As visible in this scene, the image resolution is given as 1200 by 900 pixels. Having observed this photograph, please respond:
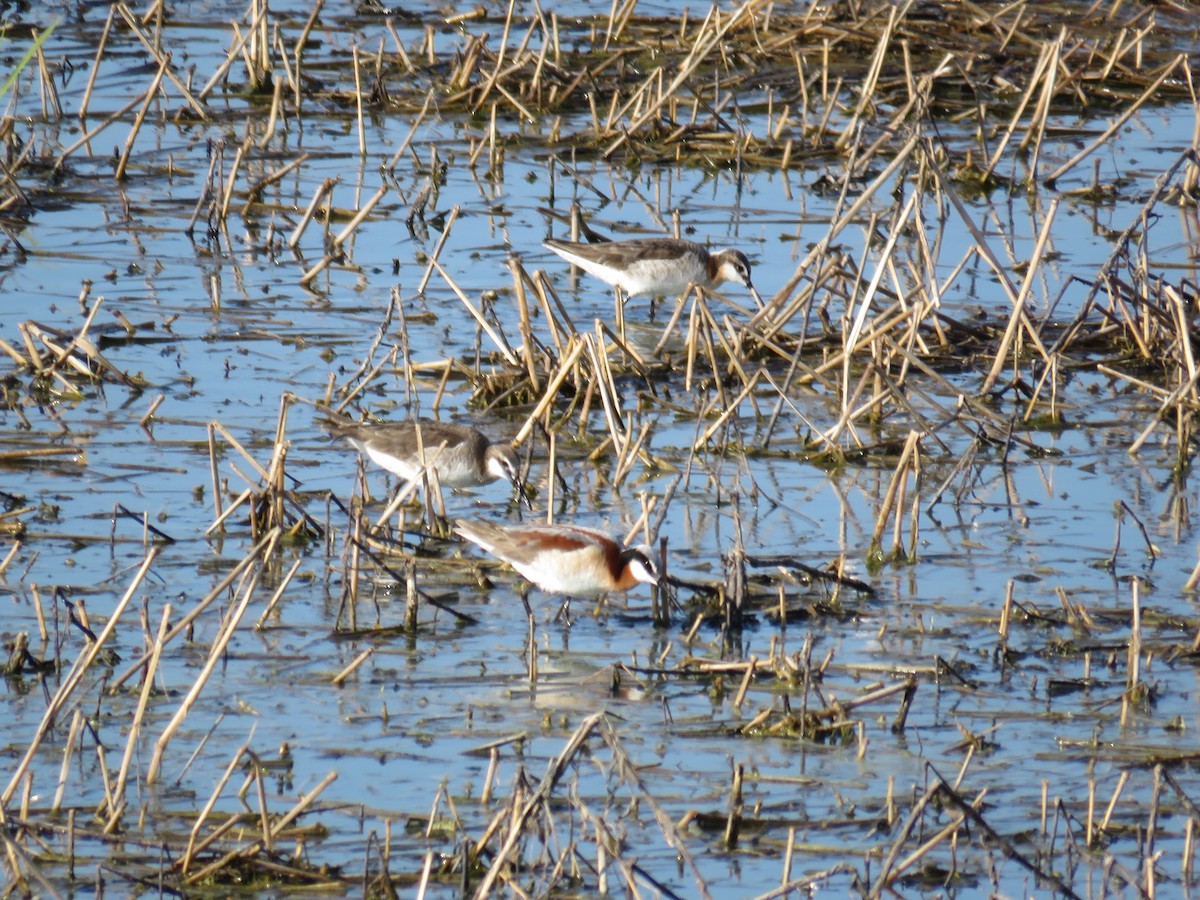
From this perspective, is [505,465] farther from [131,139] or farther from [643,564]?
[131,139]

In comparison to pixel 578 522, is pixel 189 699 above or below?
above

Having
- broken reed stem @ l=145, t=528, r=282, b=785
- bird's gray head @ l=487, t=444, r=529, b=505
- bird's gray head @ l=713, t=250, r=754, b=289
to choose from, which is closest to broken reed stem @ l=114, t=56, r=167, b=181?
bird's gray head @ l=713, t=250, r=754, b=289

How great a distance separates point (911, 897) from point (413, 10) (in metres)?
18.1

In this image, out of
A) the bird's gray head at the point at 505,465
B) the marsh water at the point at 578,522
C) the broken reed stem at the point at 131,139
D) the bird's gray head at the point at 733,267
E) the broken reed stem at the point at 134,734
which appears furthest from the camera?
the broken reed stem at the point at 131,139

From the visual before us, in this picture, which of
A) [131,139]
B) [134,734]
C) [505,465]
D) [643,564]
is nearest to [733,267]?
[505,465]

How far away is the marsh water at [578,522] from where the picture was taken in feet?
20.4

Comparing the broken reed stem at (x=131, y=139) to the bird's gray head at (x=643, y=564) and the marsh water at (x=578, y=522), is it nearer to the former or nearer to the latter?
the marsh water at (x=578, y=522)

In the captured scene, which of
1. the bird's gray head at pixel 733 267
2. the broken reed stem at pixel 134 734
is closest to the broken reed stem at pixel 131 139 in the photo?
the bird's gray head at pixel 733 267

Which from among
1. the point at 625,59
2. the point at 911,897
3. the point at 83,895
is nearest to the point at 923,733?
the point at 911,897

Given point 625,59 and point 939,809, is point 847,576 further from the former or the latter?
point 625,59

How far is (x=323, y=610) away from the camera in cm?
816

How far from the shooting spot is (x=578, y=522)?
9531 mm

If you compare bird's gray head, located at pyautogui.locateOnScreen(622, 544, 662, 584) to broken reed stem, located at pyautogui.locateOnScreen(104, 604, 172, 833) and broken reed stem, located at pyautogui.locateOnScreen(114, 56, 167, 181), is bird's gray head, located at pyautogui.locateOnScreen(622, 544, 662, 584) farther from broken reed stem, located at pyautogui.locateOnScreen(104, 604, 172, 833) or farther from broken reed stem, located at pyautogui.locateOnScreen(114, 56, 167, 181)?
broken reed stem, located at pyautogui.locateOnScreen(114, 56, 167, 181)

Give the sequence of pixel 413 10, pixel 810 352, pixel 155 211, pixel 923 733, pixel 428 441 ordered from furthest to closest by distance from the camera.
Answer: pixel 413 10 → pixel 155 211 → pixel 810 352 → pixel 428 441 → pixel 923 733
